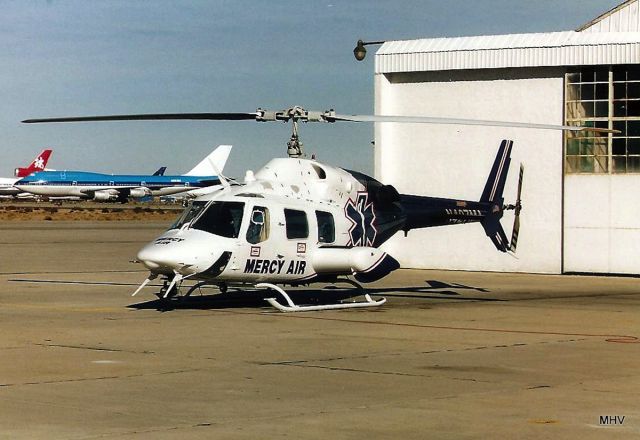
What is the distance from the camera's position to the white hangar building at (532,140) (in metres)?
32.2

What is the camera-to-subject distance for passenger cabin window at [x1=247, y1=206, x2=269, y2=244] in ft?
64.7

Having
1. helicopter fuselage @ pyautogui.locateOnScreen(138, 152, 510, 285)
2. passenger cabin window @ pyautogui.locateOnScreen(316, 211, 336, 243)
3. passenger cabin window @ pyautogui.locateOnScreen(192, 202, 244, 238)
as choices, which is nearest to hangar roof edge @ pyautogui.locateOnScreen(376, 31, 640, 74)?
helicopter fuselage @ pyautogui.locateOnScreen(138, 152, 510, 285)

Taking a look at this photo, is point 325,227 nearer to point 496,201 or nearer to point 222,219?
point 222,219

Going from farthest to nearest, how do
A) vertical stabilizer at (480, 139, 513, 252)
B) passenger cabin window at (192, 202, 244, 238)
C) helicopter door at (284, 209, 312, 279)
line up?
vertical stabilizer at (480, 139, 513, 252) < helicopter door at (284, 209, 312, 279) < passenger cabin window at (192, 202, 244, 238)

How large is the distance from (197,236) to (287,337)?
3511 millimetres

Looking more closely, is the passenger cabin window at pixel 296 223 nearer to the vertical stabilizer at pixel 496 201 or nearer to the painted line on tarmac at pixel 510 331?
the painted line on tarmac at pixel 510 331

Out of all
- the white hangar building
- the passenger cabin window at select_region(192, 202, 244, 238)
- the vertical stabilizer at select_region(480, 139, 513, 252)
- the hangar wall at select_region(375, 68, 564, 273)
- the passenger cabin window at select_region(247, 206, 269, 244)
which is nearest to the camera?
the passenger cabin window at select_region(192, 202, 244, 238)

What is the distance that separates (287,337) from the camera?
53.7 ft

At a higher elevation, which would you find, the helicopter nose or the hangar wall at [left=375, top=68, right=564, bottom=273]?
the hangar wall at [left=375, top=68, right=564, bottom=273]

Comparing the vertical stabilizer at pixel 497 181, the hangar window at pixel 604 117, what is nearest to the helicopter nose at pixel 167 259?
the vertical stabilizer at pixel 497 181

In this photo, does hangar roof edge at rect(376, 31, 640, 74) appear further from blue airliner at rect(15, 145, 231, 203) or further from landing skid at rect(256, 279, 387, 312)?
blue airliner at rect(15, 145, 231, 203)

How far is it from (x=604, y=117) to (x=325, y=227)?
14.2 m

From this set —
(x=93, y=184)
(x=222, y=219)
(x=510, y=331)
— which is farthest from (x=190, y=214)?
(x=93, y=184)

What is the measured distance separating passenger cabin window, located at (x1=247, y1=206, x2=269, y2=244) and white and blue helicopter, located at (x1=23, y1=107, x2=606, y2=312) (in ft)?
0.05
